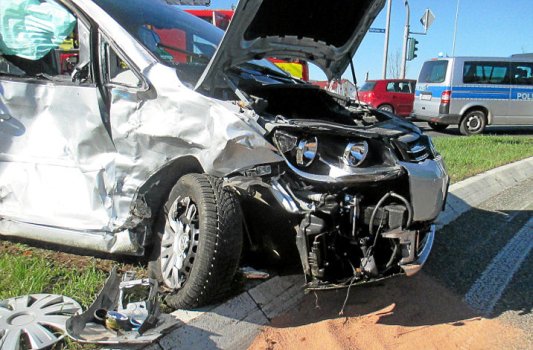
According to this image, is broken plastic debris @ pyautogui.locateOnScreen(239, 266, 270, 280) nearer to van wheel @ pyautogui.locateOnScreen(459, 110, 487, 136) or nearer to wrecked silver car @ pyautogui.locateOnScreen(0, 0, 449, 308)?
wrecked silver car @ pyautogui.locateOnScreen(0, 0, 449, 308)

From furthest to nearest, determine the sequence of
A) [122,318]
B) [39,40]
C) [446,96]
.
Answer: [446,96] → [39,40] → [122,318]

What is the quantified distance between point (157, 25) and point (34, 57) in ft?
3.07

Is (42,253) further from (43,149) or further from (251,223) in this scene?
(251,223)

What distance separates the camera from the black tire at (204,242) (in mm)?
2695

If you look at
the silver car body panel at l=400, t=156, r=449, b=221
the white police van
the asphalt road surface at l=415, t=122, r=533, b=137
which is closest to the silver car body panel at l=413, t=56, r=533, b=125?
the white police van

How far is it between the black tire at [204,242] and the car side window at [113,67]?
80 centimetres

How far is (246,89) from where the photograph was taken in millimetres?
3408

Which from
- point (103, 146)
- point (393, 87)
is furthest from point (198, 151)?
point (393, 87)

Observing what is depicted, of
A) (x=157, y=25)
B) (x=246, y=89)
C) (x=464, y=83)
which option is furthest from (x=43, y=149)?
(x=464, y=83)

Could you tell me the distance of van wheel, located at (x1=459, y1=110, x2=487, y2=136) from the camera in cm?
1400

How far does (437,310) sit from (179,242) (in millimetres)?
1767

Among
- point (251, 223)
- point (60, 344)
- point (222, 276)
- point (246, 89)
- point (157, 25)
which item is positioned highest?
point (157, 25)

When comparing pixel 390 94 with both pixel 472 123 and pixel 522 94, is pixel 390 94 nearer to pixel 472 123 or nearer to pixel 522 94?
pixel 472 123

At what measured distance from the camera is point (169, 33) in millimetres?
3705
